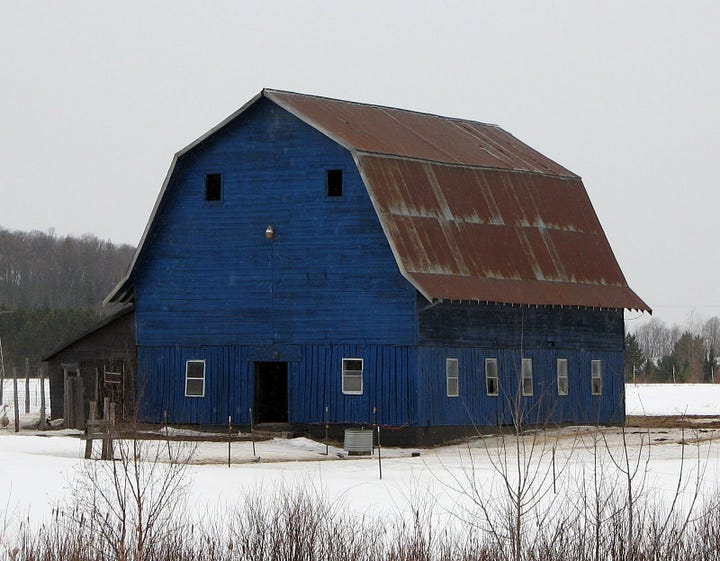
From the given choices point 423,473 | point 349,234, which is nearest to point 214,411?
point 349,234

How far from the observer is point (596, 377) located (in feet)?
143

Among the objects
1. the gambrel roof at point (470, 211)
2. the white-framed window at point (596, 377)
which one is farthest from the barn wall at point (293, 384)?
the white-framed window at point (596, 377)

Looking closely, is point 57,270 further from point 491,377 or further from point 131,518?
point 131,518

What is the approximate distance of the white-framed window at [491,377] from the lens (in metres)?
39.3

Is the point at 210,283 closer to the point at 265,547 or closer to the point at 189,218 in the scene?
the point at 189,218

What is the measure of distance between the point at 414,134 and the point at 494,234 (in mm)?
4035

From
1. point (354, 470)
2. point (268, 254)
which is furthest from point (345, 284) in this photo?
point (354, 470)

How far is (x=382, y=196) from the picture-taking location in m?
36.8

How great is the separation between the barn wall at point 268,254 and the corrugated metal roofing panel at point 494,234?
707 millimetres

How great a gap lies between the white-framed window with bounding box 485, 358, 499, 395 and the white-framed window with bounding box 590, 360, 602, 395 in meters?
4.67

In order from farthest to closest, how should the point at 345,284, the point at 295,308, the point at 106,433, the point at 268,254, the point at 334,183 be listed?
the point at 268,254 → the point at 295,308 → the point at 334,183 → the point at 345,284 → the point at 106,433

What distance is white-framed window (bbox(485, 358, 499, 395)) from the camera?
39.3m

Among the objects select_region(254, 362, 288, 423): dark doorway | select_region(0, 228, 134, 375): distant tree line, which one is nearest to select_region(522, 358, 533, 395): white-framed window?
select_region(254, 362, 288, 423): dark doorway

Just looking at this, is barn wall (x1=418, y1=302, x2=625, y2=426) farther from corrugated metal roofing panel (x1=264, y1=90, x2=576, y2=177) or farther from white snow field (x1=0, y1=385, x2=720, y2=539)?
corrugated metal roofing panel (x1=264, y1=90, x2=576, y2=177)
